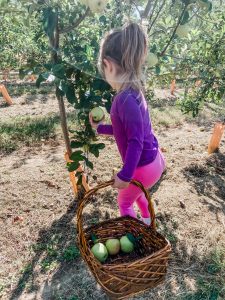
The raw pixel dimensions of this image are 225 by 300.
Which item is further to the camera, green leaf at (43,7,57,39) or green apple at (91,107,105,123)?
green apple at (91,107,105,123)

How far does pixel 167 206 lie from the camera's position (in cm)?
265

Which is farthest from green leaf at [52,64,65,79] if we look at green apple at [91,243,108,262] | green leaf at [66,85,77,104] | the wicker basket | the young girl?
green apple at [91,243,108,262]

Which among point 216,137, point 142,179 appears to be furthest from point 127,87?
point 216,137

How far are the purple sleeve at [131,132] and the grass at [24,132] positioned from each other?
2.45 meters

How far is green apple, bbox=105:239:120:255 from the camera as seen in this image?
5.88 ft

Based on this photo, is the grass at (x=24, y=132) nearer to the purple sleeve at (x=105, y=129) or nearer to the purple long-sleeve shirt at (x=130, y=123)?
the purple sleeve at (x=105, y=129)

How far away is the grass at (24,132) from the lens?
3.80m

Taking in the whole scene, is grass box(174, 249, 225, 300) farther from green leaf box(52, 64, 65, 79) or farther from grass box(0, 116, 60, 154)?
grass box(0, 116, 60, 154)

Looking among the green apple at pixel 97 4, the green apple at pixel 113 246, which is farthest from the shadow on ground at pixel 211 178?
the green apple at pixel 97 4

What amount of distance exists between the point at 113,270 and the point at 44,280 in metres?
0.72

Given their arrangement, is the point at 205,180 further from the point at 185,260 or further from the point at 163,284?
the point at 163,284

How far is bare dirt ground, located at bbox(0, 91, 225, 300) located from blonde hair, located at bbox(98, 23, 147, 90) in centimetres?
121

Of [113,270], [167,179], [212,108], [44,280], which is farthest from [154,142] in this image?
[212,108]

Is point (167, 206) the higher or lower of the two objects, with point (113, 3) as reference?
lower
